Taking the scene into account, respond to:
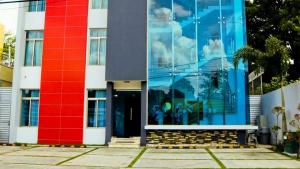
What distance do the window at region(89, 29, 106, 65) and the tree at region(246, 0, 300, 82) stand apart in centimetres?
975

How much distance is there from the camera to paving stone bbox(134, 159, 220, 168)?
9909 mm

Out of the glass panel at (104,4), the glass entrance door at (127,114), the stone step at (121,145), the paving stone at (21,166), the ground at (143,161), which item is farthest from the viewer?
the glass entrance door at (127,114)

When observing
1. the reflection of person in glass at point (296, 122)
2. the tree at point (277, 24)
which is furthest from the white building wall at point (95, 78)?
the tree at point (277, 24)

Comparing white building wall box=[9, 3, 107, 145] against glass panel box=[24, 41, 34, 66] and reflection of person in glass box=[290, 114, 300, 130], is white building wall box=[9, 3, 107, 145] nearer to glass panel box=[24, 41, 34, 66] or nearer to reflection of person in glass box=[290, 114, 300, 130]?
glass panel box=[24, 41, 34, 66]

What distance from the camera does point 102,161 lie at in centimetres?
1101

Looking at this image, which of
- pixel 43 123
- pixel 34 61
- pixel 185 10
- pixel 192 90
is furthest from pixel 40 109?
pixel 185 10

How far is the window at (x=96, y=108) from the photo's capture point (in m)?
17.2

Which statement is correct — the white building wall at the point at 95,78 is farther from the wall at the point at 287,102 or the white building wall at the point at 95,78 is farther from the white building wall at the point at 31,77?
the wall at the point at 287,102

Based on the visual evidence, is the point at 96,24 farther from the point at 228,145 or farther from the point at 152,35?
the point at 228,145

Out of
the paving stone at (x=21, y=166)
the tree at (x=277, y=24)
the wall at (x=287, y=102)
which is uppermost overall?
the tree at (x=277, y=24)

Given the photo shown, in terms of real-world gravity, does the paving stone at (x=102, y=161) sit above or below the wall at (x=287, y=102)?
below

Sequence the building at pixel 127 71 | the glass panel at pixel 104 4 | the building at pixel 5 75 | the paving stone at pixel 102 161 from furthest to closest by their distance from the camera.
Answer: the building at pixel 5 75 → the glass panel at pixel 104 4 → the building at pixel 127 71 → the paving stone at pixel 102 161

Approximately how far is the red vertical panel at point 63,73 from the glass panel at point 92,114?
52 centimetres

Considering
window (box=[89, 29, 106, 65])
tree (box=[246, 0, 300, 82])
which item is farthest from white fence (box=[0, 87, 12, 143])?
tree (box=[246, 0, 300, 82])
